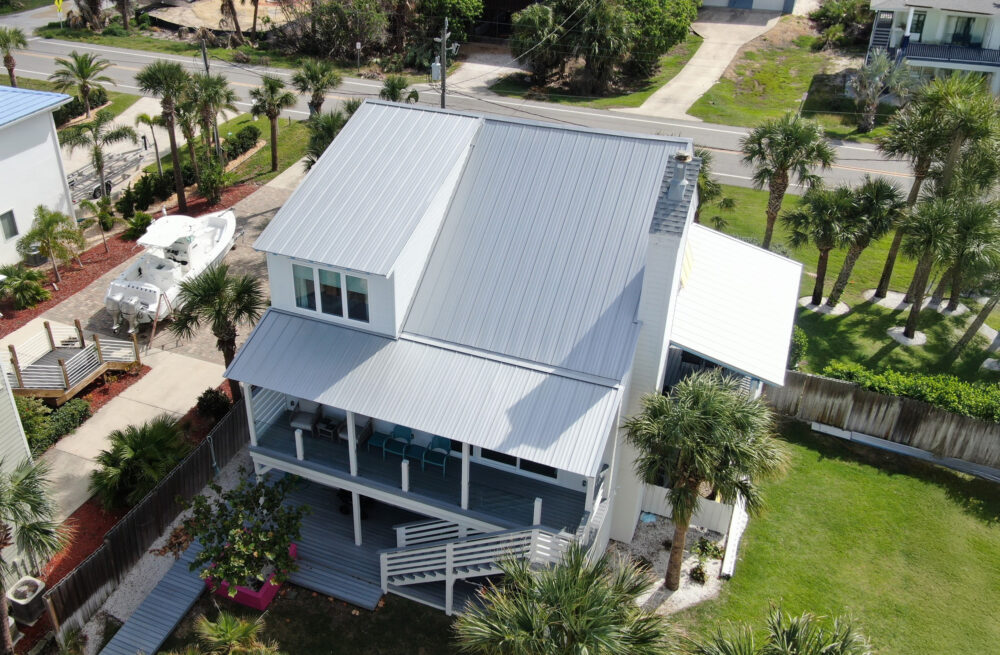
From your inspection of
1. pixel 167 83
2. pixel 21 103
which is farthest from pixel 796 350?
pixel 21 103

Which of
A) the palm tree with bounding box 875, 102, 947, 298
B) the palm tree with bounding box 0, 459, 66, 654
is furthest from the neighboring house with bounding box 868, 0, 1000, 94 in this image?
the palm tree with bounding box 0, 459, 66, 654

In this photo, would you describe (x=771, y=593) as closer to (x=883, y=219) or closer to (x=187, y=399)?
(x=883, y=219)

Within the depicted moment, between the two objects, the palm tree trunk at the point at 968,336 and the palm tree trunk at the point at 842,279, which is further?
the palm tree trunk at the point at 842,279

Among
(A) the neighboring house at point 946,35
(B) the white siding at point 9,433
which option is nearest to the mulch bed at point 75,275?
(B) the white siding at point 9,433

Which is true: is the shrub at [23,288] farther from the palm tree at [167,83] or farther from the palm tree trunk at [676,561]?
the palm tree trunk at [676,561]

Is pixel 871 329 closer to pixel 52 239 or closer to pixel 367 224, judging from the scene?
pixel 367 224

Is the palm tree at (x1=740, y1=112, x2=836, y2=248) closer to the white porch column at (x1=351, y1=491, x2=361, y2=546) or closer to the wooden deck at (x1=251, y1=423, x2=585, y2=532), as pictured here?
the wooden deck at (x1=251, y1=423, x2=585, y2=532)
